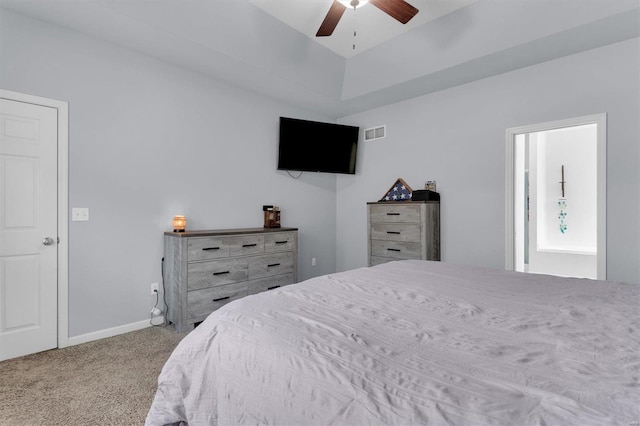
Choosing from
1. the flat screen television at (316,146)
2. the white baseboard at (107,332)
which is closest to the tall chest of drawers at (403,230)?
the flat screen television at (316,146)

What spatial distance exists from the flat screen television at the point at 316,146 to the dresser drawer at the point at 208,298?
1.69 m

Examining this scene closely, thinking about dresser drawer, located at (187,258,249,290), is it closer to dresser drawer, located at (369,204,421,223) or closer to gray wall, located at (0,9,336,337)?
gray wall, located at (0,9,336,337)

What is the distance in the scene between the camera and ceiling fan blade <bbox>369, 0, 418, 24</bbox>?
2.33 metres

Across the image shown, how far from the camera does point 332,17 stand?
98.9 inches

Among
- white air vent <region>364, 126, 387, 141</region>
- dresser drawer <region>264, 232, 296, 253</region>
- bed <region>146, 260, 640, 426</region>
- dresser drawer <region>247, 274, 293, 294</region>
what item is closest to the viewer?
bed <region>146, 260, 640, 426</region>

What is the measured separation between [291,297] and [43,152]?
8.26 ft

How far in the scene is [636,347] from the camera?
3.09 ft

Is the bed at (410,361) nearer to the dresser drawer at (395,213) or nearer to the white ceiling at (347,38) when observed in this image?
the dresser drawer at (395,213)

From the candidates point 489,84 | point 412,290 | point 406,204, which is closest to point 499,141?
point 489,84

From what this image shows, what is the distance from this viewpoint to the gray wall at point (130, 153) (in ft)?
8.60

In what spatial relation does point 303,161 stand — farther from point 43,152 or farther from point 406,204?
point 43,152

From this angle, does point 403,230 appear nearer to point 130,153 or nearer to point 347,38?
point 347,38

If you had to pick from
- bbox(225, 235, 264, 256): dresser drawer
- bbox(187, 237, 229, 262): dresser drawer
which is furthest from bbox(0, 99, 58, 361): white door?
bbox(225, 235, 264, 256): dresser drawer

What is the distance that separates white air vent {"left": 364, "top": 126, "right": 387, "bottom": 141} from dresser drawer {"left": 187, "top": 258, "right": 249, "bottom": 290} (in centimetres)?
253
